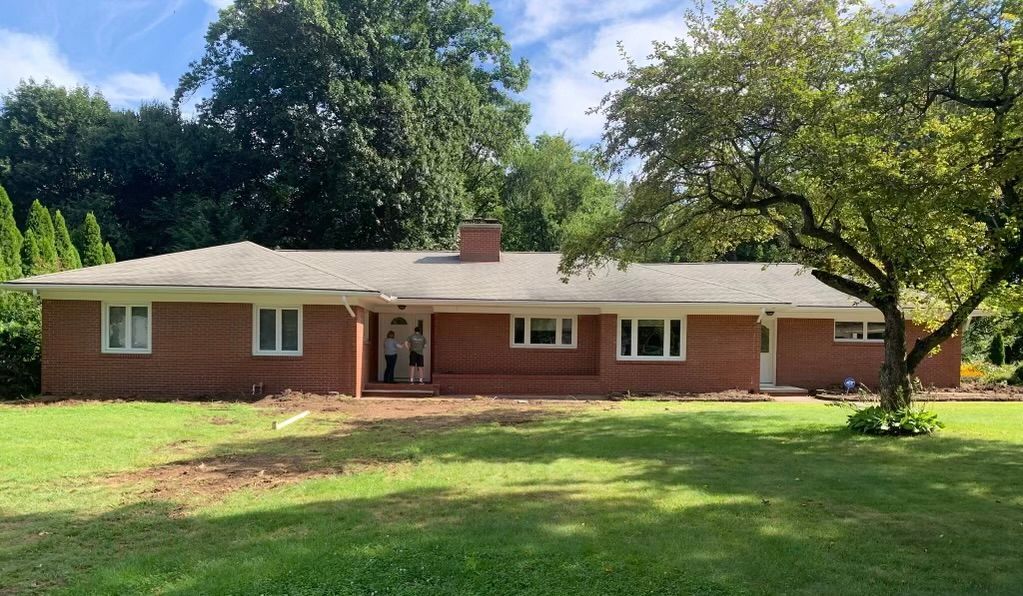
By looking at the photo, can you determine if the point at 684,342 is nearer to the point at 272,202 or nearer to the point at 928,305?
the point at 928,305

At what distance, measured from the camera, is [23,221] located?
36594mm

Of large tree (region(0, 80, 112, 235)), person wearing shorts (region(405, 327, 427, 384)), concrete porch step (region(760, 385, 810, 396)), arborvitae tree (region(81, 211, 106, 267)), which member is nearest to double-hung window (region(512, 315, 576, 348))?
person wearing shorts (region(405, 327, 427, 384))

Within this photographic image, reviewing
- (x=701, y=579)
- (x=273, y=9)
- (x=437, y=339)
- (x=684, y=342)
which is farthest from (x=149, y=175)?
(x=701, y=579)

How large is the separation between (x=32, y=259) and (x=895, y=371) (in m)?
25.6

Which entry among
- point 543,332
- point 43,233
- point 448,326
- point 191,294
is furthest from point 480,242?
point 43,233

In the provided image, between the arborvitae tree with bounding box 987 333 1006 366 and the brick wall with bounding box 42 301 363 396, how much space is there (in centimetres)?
2488

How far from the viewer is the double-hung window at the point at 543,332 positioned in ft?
64.6

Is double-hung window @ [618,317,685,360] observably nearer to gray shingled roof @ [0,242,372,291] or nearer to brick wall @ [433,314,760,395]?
brick wall @ [433,314,760,395]

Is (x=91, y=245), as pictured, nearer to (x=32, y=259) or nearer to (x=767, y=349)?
(x=32, y=259)

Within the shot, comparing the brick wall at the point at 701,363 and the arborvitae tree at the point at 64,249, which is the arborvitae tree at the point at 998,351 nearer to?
the brick wall at the point at 701,363

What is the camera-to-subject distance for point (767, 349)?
2088cm

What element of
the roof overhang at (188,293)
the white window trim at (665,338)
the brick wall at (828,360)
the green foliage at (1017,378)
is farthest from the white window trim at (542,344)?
the green foliage at (1017,378)

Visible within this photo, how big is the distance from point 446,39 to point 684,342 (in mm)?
26950

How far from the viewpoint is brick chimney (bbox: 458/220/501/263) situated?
2341 centimetres
